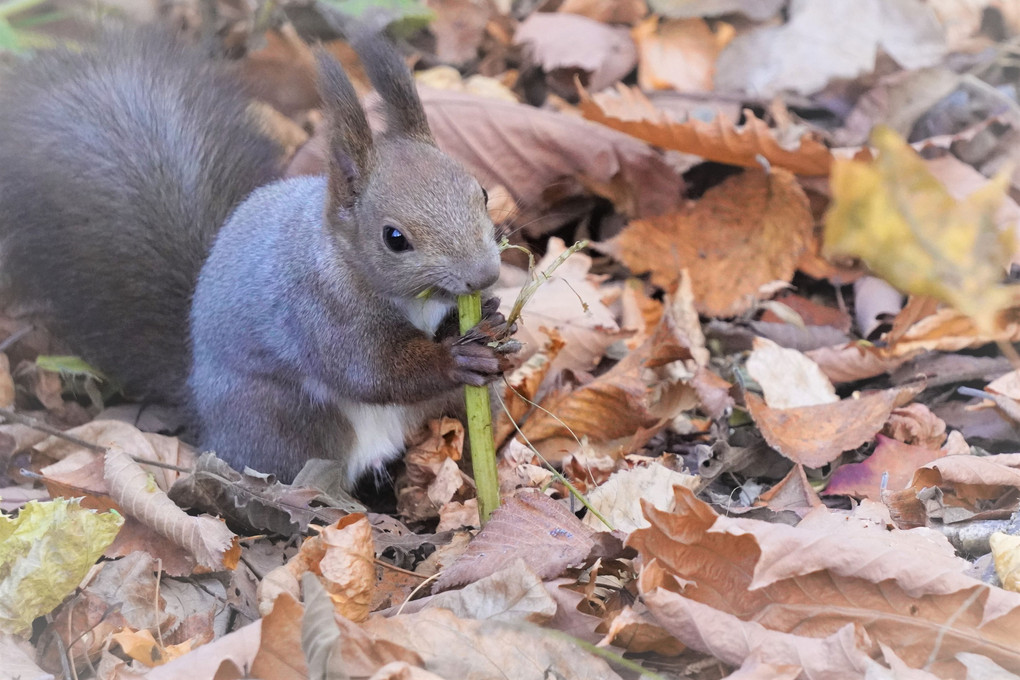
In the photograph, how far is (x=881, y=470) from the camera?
220 centimetres

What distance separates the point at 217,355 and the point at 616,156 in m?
1.36

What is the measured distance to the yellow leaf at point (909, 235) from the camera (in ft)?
2.96

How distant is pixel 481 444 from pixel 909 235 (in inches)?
47.8

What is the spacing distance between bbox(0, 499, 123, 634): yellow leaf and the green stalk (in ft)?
2.24

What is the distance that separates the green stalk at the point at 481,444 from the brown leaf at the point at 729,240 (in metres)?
1.06

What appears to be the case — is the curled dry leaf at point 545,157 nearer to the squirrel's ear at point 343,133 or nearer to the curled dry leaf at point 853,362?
the curled dry leaf at point 853,362

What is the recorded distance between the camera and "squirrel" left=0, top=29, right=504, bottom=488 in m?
2.09

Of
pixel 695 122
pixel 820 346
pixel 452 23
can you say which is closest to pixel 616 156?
pixel 695 122

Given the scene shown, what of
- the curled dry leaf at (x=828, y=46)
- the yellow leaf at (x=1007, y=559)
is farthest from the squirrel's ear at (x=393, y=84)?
the curled dry leaf at (x=828, y=46)

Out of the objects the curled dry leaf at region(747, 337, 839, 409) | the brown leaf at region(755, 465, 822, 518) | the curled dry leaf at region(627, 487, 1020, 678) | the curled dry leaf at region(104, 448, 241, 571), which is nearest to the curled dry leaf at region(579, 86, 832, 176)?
the curled dry leaf at region(747, 337, 839, 409)

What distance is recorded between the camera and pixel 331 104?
80.6 inches

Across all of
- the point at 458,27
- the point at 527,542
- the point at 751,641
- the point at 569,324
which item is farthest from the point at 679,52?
the point at 751,641

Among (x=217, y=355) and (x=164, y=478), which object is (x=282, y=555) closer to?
(x=164, y=478)

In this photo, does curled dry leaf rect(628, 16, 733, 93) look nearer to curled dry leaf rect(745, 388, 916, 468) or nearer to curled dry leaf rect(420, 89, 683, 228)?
curled dry leaf rect(420, 89, 683, 228)
